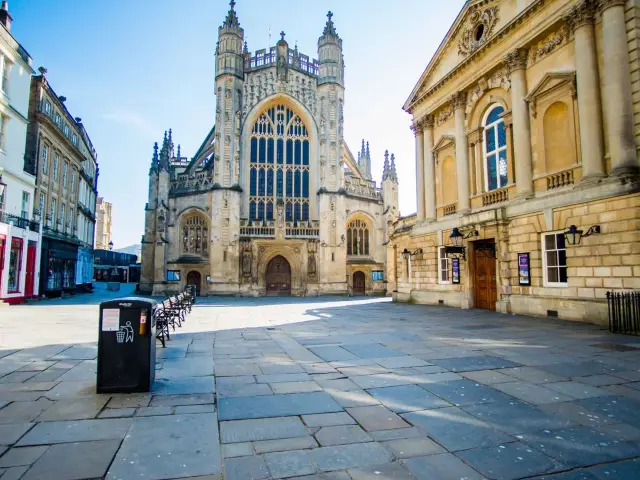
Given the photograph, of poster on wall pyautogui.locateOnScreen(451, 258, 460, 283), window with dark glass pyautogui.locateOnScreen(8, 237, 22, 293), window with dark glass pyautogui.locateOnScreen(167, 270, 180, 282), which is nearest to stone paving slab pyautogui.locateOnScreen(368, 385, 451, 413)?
poster on wall pyautogui.locateOnScreen(451, 258, 460, 283)

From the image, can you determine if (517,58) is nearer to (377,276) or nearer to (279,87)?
(377,276)

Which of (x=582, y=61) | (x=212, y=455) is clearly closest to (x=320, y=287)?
(x=582, y=61)

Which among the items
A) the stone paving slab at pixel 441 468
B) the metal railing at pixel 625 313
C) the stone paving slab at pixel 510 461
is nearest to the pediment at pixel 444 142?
the metal railing at pixel 625 313

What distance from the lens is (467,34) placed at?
1811 cm

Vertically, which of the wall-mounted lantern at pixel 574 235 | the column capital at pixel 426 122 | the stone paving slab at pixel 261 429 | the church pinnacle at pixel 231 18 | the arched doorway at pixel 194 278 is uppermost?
the church pinnacle at pixel 231 18

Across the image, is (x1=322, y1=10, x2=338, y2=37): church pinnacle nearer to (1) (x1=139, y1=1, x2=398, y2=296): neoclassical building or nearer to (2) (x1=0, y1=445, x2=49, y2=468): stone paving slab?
(1) (x1=139, y1=1, x2=398, y2=296): neoclassical building

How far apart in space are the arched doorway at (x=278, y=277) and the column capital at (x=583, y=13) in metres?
25.2

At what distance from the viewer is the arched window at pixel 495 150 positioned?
16.5 metres

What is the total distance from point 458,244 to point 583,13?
29.6 ft

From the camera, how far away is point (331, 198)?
33250 mm

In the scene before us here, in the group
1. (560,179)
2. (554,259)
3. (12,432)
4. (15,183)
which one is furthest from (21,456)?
(15,183)

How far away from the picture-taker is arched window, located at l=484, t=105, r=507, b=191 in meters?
16.5

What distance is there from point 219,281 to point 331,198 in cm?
1129

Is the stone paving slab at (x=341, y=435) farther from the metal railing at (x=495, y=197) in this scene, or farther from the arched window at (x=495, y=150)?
the arched window at (x=495, y=150)
